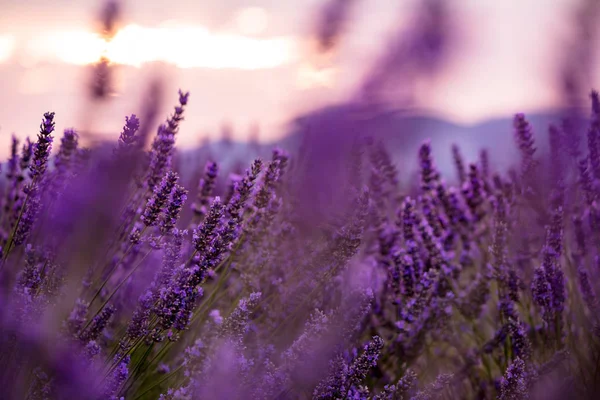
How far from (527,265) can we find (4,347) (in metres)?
2.03

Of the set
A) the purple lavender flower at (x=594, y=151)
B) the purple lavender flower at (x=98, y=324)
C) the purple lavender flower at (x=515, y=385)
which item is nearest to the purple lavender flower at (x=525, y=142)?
the purple lavender flower at (x=594, y=151)

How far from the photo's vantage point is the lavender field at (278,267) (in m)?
1.24

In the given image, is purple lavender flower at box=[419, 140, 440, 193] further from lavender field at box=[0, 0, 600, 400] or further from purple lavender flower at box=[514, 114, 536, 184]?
purple lavender flower at box=[514, 114, 536, 184]

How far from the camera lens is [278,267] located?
6.34ft

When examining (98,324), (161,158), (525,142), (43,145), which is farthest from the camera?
(525,142)

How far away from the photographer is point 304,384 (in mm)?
1377

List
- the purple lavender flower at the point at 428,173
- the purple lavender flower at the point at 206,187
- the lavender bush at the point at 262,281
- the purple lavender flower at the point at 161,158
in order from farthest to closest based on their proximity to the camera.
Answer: the purple lavender flower at the point at 428,173
the purple lavender flower at the point at 206,187
the purple lavender flower at the point at 161,158
the lavender bush at the point at 262,281

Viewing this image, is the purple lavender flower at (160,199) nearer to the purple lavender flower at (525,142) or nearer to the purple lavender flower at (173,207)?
the purple lavender flower at (173,207)

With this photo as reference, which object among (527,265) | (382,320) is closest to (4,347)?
(382,320)

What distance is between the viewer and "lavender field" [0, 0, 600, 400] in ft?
4.06

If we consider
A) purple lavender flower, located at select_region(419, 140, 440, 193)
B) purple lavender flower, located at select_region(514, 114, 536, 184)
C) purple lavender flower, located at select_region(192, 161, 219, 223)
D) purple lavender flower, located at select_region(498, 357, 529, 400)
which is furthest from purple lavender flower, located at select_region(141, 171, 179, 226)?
purple lavender flower, located at select_region(514, 114, 536, 184)

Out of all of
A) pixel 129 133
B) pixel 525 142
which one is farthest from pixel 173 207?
pixel 525 142

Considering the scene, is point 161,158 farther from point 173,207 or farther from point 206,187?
point 206,187

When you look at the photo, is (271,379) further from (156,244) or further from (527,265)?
(527,265)
